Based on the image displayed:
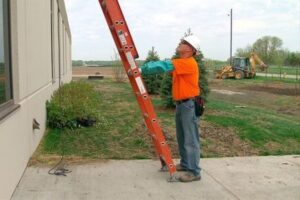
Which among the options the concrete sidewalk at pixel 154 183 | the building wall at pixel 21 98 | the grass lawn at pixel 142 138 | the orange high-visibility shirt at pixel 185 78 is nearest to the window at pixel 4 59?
Answer: the building wall at pixel 21 98

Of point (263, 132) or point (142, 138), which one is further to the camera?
point (263, 132)

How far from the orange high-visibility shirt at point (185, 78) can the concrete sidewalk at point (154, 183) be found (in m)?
1.18

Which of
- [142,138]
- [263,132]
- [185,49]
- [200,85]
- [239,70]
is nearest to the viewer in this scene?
[185,49]

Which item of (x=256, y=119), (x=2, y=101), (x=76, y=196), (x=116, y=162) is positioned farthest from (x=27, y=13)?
(x=256, y=119)

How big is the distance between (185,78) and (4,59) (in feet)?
7.61

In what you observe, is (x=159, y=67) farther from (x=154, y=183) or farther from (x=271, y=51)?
(x=271, y=51)

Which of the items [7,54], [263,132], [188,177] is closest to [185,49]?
[188,177]

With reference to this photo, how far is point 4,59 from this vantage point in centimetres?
581

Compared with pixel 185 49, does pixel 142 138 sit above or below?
below

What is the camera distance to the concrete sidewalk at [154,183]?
18.3ft

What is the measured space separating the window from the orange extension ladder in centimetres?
120

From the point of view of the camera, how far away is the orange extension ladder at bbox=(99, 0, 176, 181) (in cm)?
591

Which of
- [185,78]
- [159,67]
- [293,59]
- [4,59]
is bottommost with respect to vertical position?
[185,78]

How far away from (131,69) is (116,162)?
1782mm
